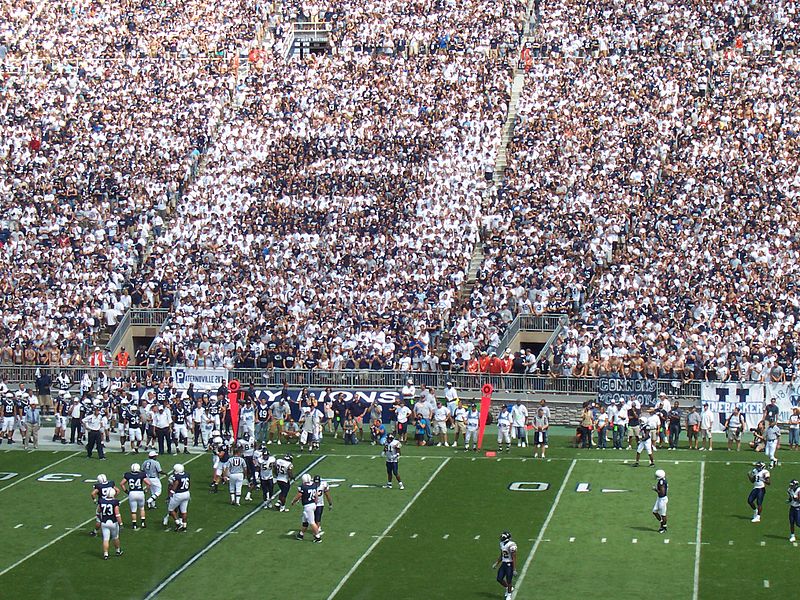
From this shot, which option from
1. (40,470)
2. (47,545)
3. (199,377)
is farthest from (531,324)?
(47,545)

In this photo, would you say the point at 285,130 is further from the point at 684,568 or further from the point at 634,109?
the point at 684,568

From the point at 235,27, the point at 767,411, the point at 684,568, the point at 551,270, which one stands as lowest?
the point at 684,568

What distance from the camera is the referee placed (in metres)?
37.6

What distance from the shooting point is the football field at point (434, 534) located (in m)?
27.2

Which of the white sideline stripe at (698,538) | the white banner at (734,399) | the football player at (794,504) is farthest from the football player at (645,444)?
the football player at (794,504)

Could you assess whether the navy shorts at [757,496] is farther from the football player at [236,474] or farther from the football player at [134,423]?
the football player at [134,423]

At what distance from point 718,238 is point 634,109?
7.61m

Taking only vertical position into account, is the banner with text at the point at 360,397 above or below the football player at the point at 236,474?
above

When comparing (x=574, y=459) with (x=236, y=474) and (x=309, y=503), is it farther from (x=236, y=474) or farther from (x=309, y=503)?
(x=309, y=503)

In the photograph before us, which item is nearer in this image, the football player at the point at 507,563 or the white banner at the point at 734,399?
the football player at the point at 507,563

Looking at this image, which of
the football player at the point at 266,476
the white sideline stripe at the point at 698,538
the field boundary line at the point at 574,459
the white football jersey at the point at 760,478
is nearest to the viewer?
the white sideline stripe at the point at 698,538

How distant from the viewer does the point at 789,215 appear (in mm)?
45062

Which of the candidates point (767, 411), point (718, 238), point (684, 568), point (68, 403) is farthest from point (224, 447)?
point (718, 238)

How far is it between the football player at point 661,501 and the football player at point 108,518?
10210 mm
